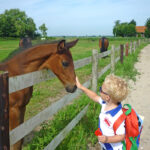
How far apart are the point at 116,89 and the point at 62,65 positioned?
81 centimetres

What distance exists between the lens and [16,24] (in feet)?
256

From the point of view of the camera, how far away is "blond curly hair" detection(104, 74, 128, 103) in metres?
1.89

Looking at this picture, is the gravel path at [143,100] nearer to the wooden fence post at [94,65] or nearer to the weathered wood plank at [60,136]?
the weathered wood plank at [60,136]

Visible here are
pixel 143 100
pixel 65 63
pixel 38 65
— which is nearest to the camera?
pixel 65 63

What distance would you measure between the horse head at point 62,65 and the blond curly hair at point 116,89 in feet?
2.06

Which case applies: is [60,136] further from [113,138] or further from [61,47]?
[61,47]

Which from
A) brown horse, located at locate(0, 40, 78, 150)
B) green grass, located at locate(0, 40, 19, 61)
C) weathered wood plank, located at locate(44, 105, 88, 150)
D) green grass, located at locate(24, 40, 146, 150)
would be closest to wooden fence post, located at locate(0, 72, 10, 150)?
brown horse, located at locate(0, 40, 78, 150)

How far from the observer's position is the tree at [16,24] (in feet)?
238

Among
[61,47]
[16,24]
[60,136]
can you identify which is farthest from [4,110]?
[16,24]

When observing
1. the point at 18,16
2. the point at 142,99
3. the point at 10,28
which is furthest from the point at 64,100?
the point at 18,16

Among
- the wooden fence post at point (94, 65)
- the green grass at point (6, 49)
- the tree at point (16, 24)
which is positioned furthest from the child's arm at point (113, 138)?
the tree at point (16, 24)

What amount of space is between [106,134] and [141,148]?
1.54 meters

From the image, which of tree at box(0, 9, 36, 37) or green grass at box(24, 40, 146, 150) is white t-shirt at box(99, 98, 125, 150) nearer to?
green grass at box(24, 40, 146, 150)

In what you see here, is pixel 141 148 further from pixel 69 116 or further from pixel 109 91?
pixel 109 91
